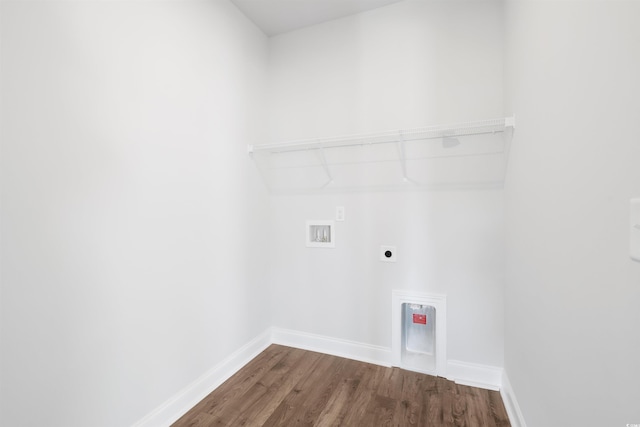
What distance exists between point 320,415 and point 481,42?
2.60 m

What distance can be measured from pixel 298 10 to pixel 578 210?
2.29 m

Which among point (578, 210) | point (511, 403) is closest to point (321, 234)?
point (511, 403)

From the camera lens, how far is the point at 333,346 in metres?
2.30

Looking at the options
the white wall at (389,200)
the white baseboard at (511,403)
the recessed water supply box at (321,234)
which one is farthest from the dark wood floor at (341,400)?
the recessed water supply box at (321,234)

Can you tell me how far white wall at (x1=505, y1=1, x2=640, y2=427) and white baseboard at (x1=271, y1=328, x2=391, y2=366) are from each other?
96 cm

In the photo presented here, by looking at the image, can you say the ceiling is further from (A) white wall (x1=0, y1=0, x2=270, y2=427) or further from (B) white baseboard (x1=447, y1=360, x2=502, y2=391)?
(B) white baseboard (x1=447, y1=360, x2=502, y2=391)

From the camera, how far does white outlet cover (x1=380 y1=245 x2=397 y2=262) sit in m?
2.12

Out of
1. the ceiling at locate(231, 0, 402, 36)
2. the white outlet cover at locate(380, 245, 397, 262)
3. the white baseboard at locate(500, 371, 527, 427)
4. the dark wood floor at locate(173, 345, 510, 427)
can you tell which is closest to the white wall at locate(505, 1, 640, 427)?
the white baseboard at locate(500, 371, 527, 427)

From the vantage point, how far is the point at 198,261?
180 centimetres

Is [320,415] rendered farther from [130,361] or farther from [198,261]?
[198,261]

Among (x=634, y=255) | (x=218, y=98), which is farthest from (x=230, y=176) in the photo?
(x=634, y=255)

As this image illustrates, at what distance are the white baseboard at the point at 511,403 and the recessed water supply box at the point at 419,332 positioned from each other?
1.16ft

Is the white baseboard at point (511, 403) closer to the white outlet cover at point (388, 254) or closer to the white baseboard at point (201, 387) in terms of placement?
the white outlet cover at point (388, 254)

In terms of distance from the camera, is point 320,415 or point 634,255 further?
point 320,415
